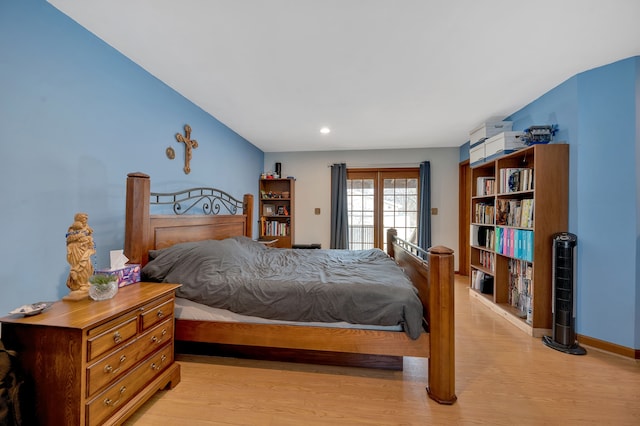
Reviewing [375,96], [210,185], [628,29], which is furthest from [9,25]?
[628,29]

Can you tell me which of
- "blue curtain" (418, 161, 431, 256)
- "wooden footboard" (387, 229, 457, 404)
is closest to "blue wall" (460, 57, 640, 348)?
"wooden footboard" (387, 229, 457, 404)

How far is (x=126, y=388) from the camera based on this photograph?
4.53ft

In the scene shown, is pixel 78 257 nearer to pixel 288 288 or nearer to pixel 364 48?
pixel 288 288

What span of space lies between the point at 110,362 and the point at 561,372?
3.03 m

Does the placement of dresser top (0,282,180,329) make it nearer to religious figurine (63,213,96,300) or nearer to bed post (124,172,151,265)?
religious figurine (63,213,96,300)

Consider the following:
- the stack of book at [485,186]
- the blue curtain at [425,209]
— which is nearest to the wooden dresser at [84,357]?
the stack of book at [485,186]

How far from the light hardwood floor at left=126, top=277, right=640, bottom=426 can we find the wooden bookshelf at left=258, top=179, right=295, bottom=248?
2984mm

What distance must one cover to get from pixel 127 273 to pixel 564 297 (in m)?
3.60

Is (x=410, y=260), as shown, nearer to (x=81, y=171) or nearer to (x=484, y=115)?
(x=484, y=115)

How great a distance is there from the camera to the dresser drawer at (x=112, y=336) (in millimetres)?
1193

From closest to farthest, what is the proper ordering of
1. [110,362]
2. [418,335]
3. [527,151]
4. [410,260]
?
[110,362]
[418,335]
[410,260]
[527,151]

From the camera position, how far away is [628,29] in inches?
72.1

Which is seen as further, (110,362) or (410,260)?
(410,260)

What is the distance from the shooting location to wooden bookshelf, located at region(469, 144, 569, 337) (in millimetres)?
2555
